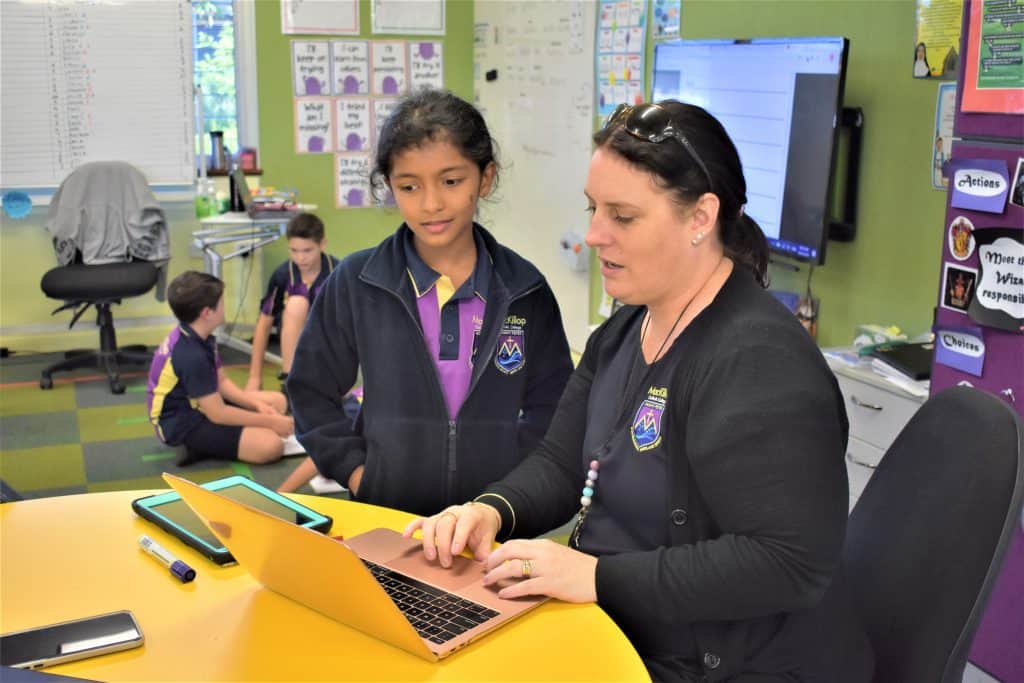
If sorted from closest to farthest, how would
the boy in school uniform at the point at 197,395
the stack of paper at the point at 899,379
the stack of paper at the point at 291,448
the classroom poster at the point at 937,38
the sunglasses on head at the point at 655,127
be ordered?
the sunglasses on head at the point at 655,127 < the stack of paper at the point at 899,379 < the classroom poster at the point at 937,38 < the boy in school uniform at the point at 197,395 < the stack of paper at the point at 291,448

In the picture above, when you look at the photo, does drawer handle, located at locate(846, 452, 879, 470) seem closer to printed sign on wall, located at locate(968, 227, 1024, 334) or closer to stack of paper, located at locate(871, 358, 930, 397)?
stack of paper, located at locate(871, 358, 930, 397)

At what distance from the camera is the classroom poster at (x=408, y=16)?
20.0ft

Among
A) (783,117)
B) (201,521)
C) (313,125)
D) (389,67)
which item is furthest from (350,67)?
(201,521)

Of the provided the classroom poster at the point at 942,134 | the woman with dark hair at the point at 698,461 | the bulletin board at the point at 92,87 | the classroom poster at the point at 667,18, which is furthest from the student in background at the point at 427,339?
the bulletin board at the point at 92,87

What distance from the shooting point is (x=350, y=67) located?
6.12 metres

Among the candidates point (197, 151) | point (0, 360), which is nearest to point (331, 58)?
point (197, 151)

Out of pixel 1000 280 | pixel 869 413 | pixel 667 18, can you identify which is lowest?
pixel 869 413

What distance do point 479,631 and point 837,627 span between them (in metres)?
0.47

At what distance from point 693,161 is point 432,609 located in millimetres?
650

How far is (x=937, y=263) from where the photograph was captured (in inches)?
119

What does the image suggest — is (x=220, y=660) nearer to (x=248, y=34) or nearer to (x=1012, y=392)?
(x=1012, y=392)

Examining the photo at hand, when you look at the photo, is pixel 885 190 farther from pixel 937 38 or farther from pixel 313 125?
pixel 313 125

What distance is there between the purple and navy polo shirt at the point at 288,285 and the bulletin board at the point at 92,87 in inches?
43.4

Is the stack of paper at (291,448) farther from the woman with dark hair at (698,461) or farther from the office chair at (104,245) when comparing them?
the woman with dark hair at (698,461)
